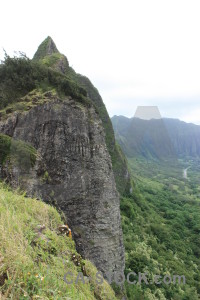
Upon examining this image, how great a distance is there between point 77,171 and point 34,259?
747cm

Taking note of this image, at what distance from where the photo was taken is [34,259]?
2.62m

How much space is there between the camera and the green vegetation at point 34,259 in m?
2.09

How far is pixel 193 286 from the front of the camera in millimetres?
→ 23203

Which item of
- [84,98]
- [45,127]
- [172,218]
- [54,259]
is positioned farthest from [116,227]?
[172,218]

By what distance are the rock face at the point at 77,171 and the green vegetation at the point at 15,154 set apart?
1638mm

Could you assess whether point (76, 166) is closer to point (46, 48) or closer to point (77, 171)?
point (77, 171)

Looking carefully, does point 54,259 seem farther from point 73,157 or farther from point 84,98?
point 84,98

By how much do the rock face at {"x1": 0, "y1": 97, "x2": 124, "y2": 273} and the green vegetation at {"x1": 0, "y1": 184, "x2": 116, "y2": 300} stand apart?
4640 mm

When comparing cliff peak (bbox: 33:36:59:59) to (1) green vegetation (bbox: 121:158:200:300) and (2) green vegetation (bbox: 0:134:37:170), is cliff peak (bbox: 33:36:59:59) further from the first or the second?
(1) green vegetation (bbox: 121:158:200:300)

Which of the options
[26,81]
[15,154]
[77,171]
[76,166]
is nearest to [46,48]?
[26,81]

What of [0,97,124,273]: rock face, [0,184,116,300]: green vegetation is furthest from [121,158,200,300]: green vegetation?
[0,184,116,300]: green vegetation

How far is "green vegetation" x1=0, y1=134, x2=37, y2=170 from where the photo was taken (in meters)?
6.87

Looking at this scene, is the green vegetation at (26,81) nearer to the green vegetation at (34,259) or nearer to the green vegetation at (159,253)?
the green vegetation at (34,259)

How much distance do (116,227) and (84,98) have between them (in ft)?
27.2
